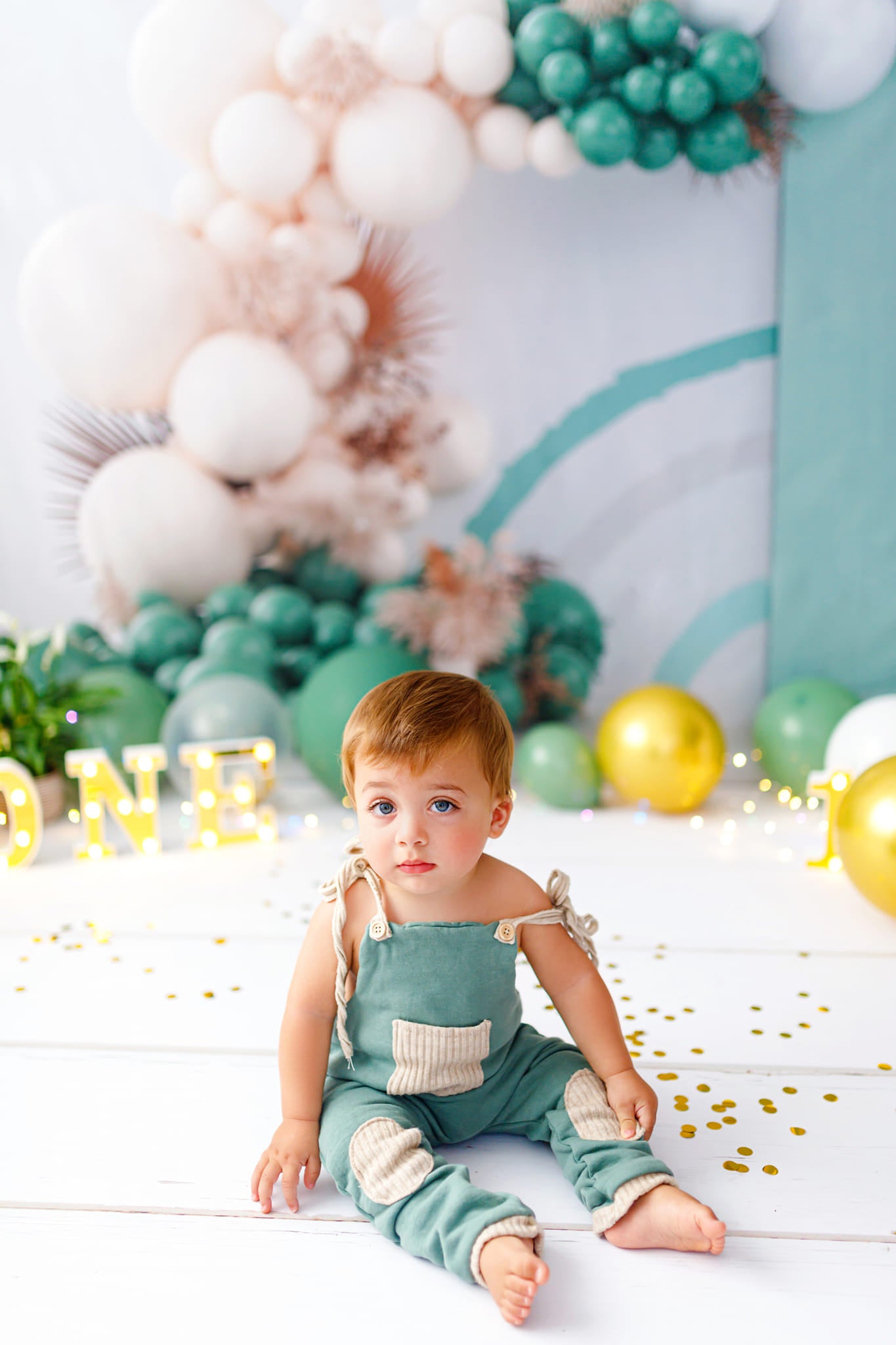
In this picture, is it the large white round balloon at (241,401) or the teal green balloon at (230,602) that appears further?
the teal green balloon at (230,602)

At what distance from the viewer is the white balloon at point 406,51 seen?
240 cm

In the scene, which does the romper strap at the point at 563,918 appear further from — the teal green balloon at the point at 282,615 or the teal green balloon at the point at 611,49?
the teal green balloon at the point at 611,49

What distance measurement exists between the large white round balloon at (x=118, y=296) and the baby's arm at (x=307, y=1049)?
6.21 feet

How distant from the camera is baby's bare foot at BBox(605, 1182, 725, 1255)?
0.90 m

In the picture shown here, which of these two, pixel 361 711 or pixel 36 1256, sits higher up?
pixel 361 711

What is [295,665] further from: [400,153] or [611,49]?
[611,49]

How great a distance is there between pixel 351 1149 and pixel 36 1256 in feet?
0.92

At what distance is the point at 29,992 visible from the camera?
145cm

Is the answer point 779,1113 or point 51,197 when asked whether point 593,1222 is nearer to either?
point 779,1113

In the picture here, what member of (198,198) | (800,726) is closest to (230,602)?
(198,198)

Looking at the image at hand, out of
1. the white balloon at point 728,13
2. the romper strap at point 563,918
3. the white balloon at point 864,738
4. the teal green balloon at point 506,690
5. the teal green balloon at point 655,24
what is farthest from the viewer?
the teal green balloon at point 506,690

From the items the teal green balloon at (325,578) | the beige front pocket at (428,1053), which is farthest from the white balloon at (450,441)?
the beige front pocket at (428,1053)

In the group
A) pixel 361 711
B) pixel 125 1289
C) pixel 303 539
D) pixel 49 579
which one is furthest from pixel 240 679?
pixel 125 1289

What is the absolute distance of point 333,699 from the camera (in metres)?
2.34
